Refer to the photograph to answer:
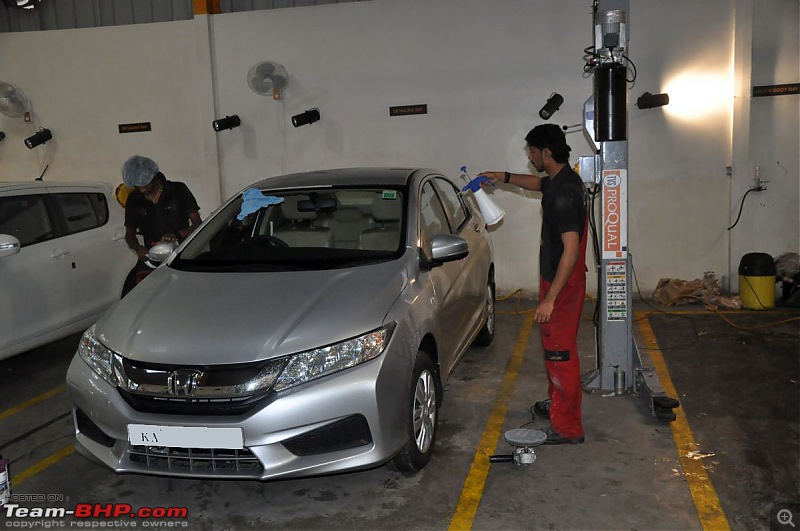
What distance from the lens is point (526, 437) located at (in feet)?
12.6

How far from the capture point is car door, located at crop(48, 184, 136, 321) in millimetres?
5863

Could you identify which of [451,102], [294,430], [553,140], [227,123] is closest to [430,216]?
[553,140]

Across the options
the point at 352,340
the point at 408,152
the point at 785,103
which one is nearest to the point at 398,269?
the point at 352,340

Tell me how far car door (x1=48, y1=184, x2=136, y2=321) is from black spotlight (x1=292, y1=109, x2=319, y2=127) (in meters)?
2.40

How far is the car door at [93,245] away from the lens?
19.2 feet

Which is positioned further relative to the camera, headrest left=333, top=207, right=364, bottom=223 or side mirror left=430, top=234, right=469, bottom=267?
headrest left=333, top=207, right=364, bottom=223

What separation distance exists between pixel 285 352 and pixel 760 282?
557 cm

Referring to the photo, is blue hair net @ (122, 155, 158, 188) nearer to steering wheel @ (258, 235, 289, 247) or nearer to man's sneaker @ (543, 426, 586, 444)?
steering wheel @ (258, 235, 289, 247)

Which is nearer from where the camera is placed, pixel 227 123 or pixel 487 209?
pixel 487 209

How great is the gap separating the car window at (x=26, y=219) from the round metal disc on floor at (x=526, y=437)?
3.90 meters

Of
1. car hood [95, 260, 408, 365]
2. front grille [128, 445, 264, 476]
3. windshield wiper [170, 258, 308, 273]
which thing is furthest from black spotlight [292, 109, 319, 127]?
front grille [128, 445, 264, 476]

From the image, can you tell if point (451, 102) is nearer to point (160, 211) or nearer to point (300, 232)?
point (160, 211)

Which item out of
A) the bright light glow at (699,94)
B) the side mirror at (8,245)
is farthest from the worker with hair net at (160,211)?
the bright light glow at (699,94)

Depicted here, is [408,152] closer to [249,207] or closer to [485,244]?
[485,244]
